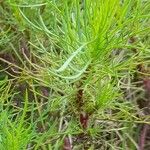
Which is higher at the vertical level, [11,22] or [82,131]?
[11,22]

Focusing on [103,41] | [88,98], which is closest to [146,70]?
[88,98]

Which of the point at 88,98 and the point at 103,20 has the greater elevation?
the point at 103,20

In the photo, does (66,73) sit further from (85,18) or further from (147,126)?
(147,126)

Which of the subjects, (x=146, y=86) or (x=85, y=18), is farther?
(x=146, y=86)

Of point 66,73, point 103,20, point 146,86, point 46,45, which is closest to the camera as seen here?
point 103,20

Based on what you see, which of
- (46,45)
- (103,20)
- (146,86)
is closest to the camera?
(103,20)

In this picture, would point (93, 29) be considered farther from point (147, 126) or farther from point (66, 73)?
point (147, 126)

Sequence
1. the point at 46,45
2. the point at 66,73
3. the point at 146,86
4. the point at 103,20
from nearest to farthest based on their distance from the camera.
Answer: the point at 103,20 < the point at 66,73 < the point at 46,45 < the point at 146,86

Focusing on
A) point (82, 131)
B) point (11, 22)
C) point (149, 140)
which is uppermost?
point (11, 22)

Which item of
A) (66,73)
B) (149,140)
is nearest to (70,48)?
(66,73)
